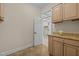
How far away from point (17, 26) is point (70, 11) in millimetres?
1899

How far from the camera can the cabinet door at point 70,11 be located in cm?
253

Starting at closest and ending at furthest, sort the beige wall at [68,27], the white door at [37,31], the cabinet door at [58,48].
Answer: the cabinet door at [58,48], the beige wall at [68,27], the white door at [37,31]

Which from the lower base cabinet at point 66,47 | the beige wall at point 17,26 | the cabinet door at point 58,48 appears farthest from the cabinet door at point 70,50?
the beige wall at point 17,26

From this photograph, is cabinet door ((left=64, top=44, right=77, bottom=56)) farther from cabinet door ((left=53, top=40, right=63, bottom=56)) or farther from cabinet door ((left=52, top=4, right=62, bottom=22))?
cabinet door ((left=52, top=4, right=62, bottom=22))

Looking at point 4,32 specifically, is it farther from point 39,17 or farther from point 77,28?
point 77,28

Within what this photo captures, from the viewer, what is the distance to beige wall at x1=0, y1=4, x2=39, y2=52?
330cm

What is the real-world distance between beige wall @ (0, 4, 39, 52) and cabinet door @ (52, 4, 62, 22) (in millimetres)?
688

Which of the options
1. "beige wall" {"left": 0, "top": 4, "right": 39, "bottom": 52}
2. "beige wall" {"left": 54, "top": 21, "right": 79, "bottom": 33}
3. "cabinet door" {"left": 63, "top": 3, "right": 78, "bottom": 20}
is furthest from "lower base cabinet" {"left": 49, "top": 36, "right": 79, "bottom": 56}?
"beige wall" {"left": 0, "top": 4, "right": 39, "bottom": 52}

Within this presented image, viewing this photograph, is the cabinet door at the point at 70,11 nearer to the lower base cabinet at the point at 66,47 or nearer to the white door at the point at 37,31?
the lower base cabinet at the point at 66,47

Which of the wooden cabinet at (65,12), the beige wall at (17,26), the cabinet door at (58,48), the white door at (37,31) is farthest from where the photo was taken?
the white door at (37,31)

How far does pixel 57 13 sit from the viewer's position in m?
3.32

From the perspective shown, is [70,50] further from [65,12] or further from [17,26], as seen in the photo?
[17,26]

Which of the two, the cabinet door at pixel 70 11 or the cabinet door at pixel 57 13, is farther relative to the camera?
the cabinet door at pixel 57 13

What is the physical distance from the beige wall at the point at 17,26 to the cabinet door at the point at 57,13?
0.69m
